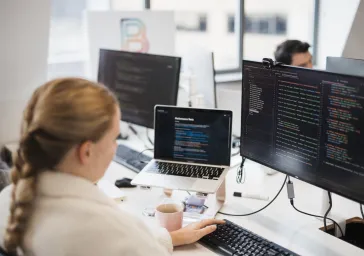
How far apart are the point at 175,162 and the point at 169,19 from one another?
1339 millimetres

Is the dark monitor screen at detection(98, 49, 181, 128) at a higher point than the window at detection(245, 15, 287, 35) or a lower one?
lower

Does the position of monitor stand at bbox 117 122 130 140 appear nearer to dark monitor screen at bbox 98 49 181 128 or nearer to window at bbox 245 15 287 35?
dark monitor screen at bbox 98 49 181 128

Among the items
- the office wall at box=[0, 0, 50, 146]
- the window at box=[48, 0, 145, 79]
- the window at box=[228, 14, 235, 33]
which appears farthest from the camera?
the window at box=[228, 14, 235, 33]

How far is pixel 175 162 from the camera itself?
6.24 feet

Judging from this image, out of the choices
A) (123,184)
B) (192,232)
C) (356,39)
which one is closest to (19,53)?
(123,184)

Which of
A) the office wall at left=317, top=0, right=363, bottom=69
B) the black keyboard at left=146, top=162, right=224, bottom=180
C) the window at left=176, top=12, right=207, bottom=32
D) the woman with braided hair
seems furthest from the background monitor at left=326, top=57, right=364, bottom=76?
the office wall at left=317, top=0, right=363, bottom=69

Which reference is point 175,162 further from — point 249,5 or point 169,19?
point 249,5

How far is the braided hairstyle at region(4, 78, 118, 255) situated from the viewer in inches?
41.3

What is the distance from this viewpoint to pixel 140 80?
7.84 ft

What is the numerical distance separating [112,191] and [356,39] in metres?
1.98

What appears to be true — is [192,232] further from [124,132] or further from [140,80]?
[124,132]

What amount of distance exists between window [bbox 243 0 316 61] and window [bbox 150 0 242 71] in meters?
0.09

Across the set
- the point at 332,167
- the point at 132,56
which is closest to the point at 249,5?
the point at 132,56

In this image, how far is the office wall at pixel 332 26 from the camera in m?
4.49
